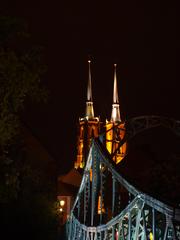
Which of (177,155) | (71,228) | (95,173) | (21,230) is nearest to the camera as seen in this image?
(177,155)

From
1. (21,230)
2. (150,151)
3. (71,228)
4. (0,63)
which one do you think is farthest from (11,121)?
(150,151)

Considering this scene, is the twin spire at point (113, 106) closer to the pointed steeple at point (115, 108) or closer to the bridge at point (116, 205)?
the pointed steeple at point (115, 108)

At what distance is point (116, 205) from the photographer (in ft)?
96.4

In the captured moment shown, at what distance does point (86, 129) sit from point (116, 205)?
356 ft

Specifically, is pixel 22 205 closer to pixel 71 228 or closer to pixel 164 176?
pixel 71 228

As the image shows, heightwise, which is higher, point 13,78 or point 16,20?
point 16,20

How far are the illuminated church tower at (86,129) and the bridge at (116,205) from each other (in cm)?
9679

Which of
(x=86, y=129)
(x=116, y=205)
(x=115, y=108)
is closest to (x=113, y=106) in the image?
(x=115, y=108)

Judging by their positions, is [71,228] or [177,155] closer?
[177,155]

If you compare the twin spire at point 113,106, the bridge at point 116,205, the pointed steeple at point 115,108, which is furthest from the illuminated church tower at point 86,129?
the bridge at point 116,205

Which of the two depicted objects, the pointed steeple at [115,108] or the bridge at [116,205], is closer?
the bridge at [116,205]

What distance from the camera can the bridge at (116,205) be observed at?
79.0 ft

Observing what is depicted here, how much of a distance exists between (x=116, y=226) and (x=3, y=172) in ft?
19.8

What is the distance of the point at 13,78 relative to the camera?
2361 centimetres
